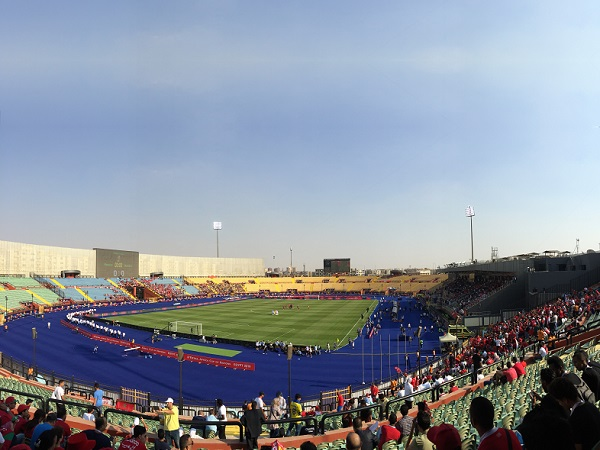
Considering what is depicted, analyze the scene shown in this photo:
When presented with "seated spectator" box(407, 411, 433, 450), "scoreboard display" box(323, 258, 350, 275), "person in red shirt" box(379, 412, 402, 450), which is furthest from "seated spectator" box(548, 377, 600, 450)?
"scoreboard display" box(323, 258, 350, 275)

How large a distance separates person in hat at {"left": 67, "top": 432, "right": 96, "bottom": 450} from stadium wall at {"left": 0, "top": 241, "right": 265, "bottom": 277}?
84.1m

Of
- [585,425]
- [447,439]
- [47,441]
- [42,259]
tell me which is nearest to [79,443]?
[47,441]

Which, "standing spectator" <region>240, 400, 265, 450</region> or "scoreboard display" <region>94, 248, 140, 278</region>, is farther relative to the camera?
"scoreboard display" <region>94, 248, 140, 278</region>

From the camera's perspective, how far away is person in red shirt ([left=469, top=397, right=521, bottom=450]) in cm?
338

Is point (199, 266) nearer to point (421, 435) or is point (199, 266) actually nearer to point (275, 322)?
point (275, 322)

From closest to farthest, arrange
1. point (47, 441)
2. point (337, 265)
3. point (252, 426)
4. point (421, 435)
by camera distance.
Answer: point (47, 441), point (421, 435), point (252, 426), point (337, 265)

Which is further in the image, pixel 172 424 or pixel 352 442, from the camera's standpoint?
pixel 172 424

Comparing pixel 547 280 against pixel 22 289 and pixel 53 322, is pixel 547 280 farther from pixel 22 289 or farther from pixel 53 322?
pixel 22 289

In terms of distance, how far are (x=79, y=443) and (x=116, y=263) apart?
9775 cm

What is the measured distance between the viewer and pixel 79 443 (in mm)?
4840

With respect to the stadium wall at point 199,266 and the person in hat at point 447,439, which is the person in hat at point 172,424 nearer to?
the person in hat at point 447,439

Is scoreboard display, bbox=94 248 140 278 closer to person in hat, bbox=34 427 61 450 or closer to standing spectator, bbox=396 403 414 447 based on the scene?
person in hat, bbox=34 427 61 450

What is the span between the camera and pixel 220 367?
96.3ft

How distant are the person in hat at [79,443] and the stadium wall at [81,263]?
84.1 metres
